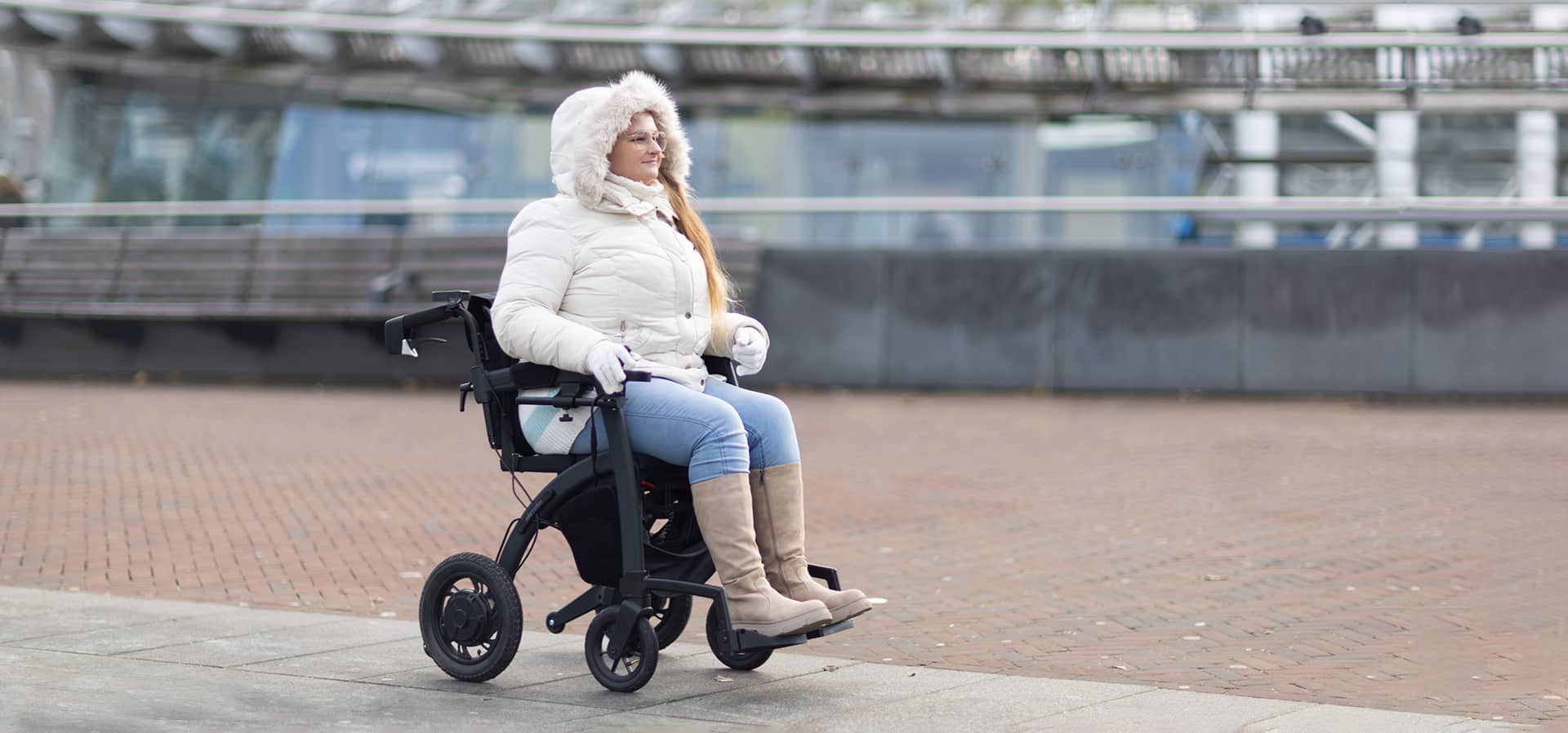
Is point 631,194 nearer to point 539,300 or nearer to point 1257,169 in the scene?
point 539,300

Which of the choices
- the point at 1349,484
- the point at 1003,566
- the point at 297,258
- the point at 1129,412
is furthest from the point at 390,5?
the point at 1003,566

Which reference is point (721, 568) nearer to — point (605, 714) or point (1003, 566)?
point (605, 714)

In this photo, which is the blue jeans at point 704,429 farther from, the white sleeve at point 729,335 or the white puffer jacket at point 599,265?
the white sleeve at point 729,335

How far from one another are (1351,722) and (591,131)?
2289mm

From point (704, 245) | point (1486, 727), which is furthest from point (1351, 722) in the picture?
point (704, 245)

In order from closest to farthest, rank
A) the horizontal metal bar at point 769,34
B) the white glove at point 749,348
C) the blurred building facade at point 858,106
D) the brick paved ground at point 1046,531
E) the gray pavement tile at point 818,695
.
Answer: the gray pavement tile at point 818,695, the white glove at point 749,348, the brick paved ground at point 1046,531, the blurred building facade at point 858,106, the horizontal metal bar at point 769,34

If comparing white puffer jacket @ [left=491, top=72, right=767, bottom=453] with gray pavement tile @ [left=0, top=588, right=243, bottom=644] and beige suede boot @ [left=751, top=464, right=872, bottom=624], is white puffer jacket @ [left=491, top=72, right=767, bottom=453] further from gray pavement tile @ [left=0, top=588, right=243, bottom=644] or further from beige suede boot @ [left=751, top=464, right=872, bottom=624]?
gray pavement tile @ [left=0, top=588, right=243, bottom=644]

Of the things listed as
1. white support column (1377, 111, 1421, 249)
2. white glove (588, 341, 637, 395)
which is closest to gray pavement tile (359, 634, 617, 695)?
white glove (588, 341, 637, 395)

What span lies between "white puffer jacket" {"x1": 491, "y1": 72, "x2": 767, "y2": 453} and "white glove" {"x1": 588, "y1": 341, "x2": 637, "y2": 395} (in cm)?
19

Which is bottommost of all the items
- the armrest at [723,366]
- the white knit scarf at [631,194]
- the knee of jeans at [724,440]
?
the knee of jeans at [724,440]

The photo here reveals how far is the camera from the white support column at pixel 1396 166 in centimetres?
1552

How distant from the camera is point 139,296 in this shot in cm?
1772

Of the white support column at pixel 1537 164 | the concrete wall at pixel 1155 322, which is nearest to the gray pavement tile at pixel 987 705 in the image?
the concrete wall at pixel 1155 322

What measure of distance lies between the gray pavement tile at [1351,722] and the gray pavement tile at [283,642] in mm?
2430
